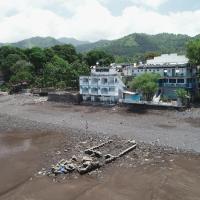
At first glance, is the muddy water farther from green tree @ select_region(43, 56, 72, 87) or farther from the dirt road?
green tree @ select_region(43, 56, 72, 87)

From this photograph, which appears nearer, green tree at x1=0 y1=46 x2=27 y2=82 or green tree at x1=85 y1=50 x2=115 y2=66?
green tree at x1=85 y1=50 x2=115 y2=66

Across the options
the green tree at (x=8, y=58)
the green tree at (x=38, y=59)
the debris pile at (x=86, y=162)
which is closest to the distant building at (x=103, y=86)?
the debris pile at (x=86, y=162)

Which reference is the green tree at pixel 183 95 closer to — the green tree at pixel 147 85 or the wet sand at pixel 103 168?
the wet sand at pixel 103 168

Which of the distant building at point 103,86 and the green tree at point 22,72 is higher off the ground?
the green tree at point 22,72

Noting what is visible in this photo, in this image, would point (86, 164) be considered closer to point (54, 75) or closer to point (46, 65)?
point (54, 75)

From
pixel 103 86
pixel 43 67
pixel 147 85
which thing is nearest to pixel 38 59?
pixel 43 67

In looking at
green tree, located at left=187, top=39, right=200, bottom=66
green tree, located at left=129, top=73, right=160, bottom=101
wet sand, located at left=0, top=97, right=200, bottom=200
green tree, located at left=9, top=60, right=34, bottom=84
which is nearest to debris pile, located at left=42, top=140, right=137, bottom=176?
wet sand, located at left=0, top=97, right=200, bottom=200
